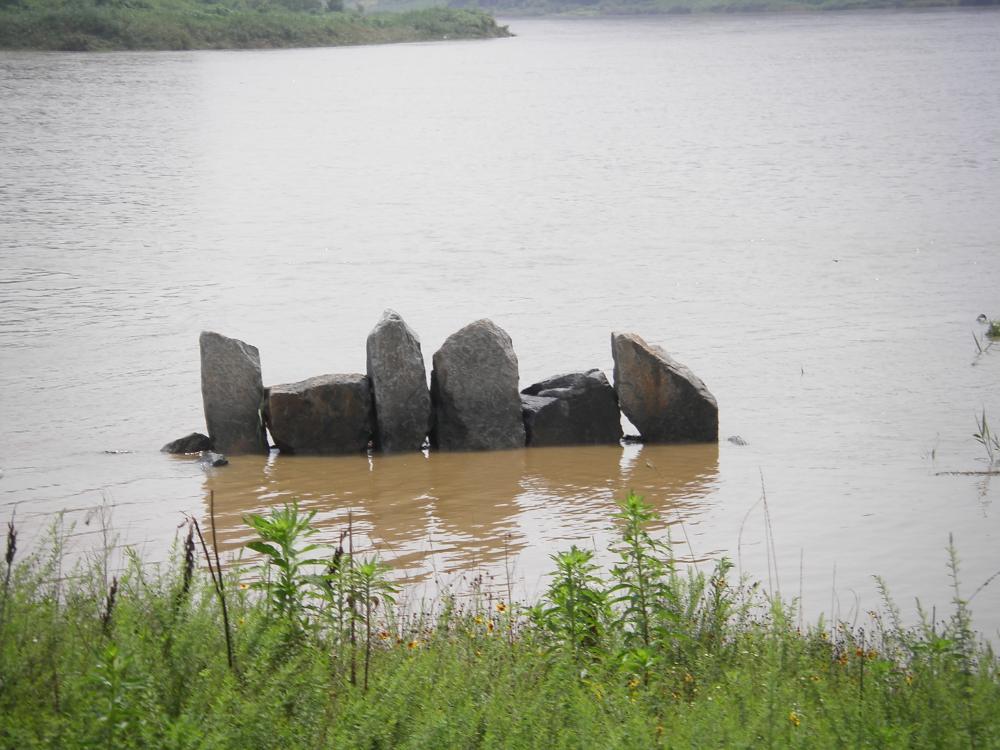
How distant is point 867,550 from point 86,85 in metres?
56.0

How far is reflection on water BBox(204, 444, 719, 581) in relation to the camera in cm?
847

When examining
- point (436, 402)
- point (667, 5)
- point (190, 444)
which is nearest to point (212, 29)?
point (190, 444)

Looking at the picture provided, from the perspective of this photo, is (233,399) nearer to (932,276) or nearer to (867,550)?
(867,550)

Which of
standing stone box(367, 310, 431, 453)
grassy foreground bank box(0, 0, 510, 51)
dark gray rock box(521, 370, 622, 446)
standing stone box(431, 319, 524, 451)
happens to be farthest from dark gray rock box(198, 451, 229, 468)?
grassy foreground bank box(0, 0, 510, 51)

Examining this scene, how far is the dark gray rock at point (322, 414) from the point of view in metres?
10.5

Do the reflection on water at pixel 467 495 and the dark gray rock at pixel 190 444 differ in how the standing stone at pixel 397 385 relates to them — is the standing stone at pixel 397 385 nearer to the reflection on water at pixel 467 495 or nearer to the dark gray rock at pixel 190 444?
the reflection on water at pixel 467 495

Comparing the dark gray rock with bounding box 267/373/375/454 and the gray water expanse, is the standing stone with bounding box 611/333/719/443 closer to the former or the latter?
the gray water expanse

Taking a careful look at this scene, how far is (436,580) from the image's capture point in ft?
24.4

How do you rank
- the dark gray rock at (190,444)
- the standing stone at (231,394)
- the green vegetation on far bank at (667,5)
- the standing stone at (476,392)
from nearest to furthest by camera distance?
1. the standing stone at (231,394)
2. the standing stone at (476,392)
3. the dark gray rock at (190,444)
4. the green vegetation on far bank at (667,5)

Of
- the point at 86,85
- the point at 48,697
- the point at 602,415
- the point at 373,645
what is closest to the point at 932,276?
the point at 602,415

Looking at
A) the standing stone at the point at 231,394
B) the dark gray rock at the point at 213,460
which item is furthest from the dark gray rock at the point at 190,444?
the dark gray rock at the point at 213,460

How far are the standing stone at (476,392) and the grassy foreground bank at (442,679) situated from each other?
4690mm

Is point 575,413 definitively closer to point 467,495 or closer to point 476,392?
point 476,392

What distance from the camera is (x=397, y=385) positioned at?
10.5m
